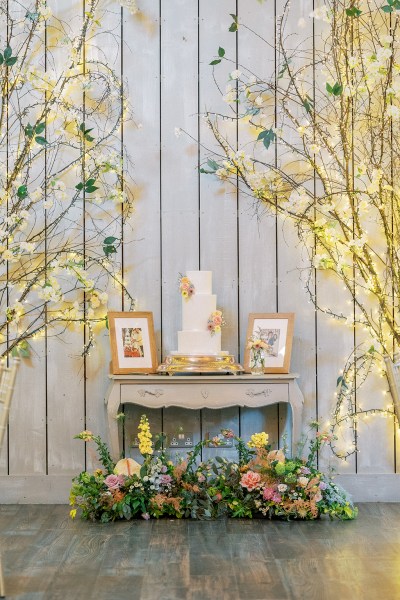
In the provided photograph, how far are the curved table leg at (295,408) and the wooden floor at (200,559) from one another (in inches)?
16.8

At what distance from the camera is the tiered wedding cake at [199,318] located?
4.61 metres

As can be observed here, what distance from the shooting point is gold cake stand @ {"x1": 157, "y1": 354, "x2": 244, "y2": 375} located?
4512 mm

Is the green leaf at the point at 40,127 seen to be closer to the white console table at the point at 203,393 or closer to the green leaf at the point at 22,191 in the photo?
the green leaf at the point at 22,191

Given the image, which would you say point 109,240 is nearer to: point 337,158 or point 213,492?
point 337,158

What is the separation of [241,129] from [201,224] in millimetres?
583

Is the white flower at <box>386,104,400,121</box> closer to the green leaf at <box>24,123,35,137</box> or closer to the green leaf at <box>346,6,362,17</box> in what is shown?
the green leaf at <box>346,6,362,17</box>

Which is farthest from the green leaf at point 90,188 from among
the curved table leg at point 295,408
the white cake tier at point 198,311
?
the curved table leg at point 295,408

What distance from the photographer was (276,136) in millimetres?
4910

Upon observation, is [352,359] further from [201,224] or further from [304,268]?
[201,224]

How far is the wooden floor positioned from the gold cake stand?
755 mm

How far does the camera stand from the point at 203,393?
14.8 feet

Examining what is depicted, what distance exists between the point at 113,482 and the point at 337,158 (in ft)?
7.02

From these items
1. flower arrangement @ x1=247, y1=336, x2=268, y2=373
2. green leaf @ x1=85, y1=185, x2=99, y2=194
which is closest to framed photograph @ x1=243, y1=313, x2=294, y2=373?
flower arrangement @ x1=247, y1=336, x2=268, y2=373

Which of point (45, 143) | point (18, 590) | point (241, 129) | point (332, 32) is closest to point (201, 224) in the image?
point (241, 129)
